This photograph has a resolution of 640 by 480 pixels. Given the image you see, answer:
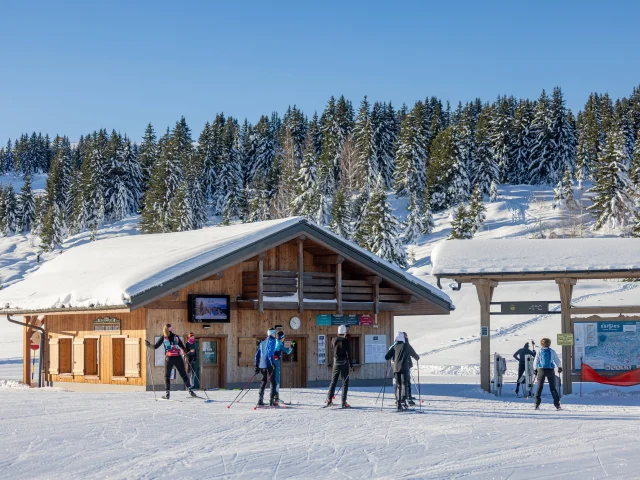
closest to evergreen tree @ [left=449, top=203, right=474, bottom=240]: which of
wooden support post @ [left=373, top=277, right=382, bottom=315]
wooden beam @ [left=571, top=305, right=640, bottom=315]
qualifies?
wooden support post @ [left=373, top=277, right=382, bottom=315]

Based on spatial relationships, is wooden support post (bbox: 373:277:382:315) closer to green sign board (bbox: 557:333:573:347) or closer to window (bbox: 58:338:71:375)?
green sign board (bbox: 557:333:573:347)

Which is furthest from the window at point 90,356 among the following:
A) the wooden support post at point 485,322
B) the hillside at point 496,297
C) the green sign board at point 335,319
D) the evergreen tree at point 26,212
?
the evergreen tree at point 26,212

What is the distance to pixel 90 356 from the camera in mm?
24797

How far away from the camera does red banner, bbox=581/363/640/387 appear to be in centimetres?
2134

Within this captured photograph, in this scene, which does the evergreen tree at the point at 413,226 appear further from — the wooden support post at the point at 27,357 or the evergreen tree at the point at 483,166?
the wooden support post at the point at 27,357

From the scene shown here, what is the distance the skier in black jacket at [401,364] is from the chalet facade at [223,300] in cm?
601

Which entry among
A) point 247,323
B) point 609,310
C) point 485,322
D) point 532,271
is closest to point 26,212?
point 247,323

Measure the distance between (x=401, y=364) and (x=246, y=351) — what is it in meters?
8.90

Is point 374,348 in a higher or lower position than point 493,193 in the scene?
lower

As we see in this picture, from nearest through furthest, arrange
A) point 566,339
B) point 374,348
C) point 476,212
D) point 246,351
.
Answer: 1. point 566,339
2. point 246,351
3. point 374,348
4. point 476,212

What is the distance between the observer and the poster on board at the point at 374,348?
88.5ft

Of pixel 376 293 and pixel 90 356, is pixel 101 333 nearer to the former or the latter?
pixel 90 356

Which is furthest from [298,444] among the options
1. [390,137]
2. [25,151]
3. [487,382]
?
[25,151]

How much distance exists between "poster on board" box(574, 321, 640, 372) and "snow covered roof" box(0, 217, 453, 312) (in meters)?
5.66
